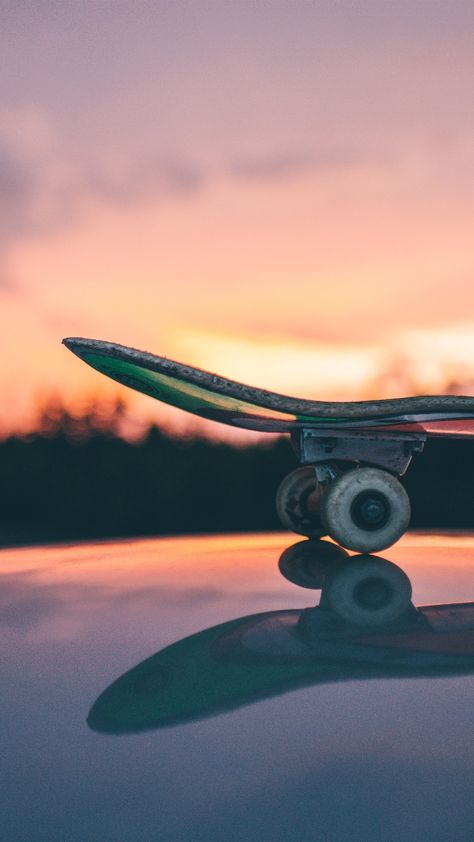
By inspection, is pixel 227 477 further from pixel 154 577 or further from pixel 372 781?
pixel 372 781

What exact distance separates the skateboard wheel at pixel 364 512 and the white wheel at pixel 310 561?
135 millimetres

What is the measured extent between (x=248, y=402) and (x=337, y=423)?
1.73 ft

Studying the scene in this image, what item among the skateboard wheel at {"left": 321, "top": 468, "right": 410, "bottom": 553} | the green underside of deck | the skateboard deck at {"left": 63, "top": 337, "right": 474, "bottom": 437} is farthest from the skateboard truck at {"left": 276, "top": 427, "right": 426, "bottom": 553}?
the green underside of deck

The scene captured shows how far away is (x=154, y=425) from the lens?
7977mm

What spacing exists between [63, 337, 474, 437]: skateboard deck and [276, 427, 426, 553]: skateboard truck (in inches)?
4.1

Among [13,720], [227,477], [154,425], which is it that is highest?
[154,425]

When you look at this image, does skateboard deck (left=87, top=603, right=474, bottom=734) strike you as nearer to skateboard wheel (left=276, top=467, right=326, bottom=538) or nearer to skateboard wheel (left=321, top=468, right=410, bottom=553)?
skateboard wheel (left=321, top=468, right=410, bottom=553)

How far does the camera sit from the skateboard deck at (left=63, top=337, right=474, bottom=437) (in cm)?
340

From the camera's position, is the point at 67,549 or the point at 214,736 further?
the point at 67,549

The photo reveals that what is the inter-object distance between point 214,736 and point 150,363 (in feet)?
7.67

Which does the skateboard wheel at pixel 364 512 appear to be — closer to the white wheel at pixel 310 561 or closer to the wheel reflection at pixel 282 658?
the white wheel at pixel 310 561

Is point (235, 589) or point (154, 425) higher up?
point (154, 425)

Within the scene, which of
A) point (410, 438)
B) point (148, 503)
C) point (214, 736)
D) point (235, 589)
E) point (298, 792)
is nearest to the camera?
point (298, 792)

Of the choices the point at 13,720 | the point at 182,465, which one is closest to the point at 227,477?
the point at 182,465
